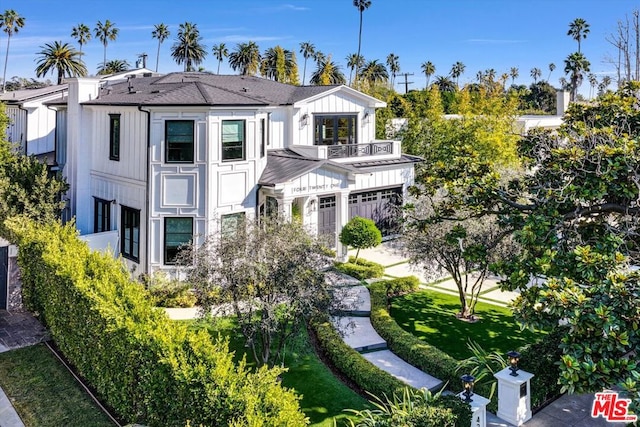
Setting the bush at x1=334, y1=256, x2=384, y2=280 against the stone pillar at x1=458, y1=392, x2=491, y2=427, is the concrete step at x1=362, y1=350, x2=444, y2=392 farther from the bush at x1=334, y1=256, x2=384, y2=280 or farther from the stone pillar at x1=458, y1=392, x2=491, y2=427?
the bush at x1=334, y1=256, x2=384, y2=280

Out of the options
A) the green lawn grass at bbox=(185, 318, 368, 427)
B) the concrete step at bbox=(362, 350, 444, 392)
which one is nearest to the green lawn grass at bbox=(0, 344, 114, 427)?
the green lawn grass at bbox=(185, 318, 368, 427)

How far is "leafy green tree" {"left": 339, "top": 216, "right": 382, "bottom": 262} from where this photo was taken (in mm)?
20734

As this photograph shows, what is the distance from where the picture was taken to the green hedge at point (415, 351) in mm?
11070

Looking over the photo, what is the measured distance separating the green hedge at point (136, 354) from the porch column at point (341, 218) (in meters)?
11.4

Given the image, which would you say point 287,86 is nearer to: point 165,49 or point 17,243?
point 17,243

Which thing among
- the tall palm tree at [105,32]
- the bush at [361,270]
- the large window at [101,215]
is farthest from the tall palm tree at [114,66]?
the bush at [361,270]

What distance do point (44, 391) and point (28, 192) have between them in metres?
10.2

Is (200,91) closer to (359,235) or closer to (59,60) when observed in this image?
(359,235)

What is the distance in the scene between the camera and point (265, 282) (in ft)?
33.3

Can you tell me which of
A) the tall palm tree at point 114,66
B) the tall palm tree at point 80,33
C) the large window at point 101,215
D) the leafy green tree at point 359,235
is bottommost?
the leafy green tree at point 359,235

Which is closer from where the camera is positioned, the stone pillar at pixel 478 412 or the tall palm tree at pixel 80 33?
the stone pillar at pixel 478 412

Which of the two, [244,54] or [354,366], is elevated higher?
[244,54]

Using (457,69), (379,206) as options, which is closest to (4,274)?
(379,206)

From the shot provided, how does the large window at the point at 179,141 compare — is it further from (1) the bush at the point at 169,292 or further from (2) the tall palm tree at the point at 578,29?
(2) the tall palm tree at the point at 578,29
